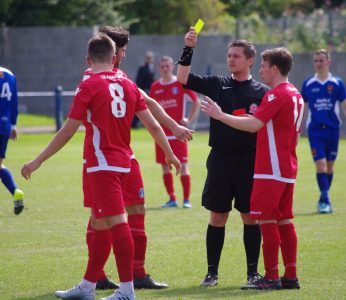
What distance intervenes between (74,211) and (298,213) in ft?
10.1

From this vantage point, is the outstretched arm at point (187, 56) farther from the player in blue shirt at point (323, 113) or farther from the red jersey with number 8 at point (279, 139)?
the player in blue shirt at point (323, 113)

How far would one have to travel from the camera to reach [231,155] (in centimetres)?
864

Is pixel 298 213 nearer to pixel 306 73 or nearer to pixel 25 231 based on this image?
pixel 25 231

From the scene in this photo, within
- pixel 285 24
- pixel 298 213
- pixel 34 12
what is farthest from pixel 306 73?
pixel 298 213

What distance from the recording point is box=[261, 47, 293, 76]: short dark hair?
8.15 meters

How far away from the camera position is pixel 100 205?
24.2ft

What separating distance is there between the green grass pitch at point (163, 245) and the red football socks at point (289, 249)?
20 cm

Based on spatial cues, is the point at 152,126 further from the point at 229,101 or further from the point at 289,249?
the point at 289,249

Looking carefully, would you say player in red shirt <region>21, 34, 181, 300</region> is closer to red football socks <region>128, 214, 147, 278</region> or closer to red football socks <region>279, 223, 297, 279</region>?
red football socks <region>128, 214, 147, 278</region>

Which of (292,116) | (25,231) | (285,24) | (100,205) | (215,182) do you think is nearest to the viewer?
(100,205)

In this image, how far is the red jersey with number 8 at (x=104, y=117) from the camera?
7391mm

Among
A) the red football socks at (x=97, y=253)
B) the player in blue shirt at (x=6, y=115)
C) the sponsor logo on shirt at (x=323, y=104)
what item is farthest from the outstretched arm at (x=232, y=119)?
the sponsor logo on shirt at (x=323, y=104)

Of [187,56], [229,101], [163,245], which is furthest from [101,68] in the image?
[163,245]

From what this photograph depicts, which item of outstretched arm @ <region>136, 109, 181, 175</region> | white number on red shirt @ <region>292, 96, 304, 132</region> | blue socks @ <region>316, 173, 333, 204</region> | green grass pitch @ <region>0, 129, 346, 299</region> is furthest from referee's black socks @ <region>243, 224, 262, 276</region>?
blue socks @ <region>316, 173, 333, 204</region>
